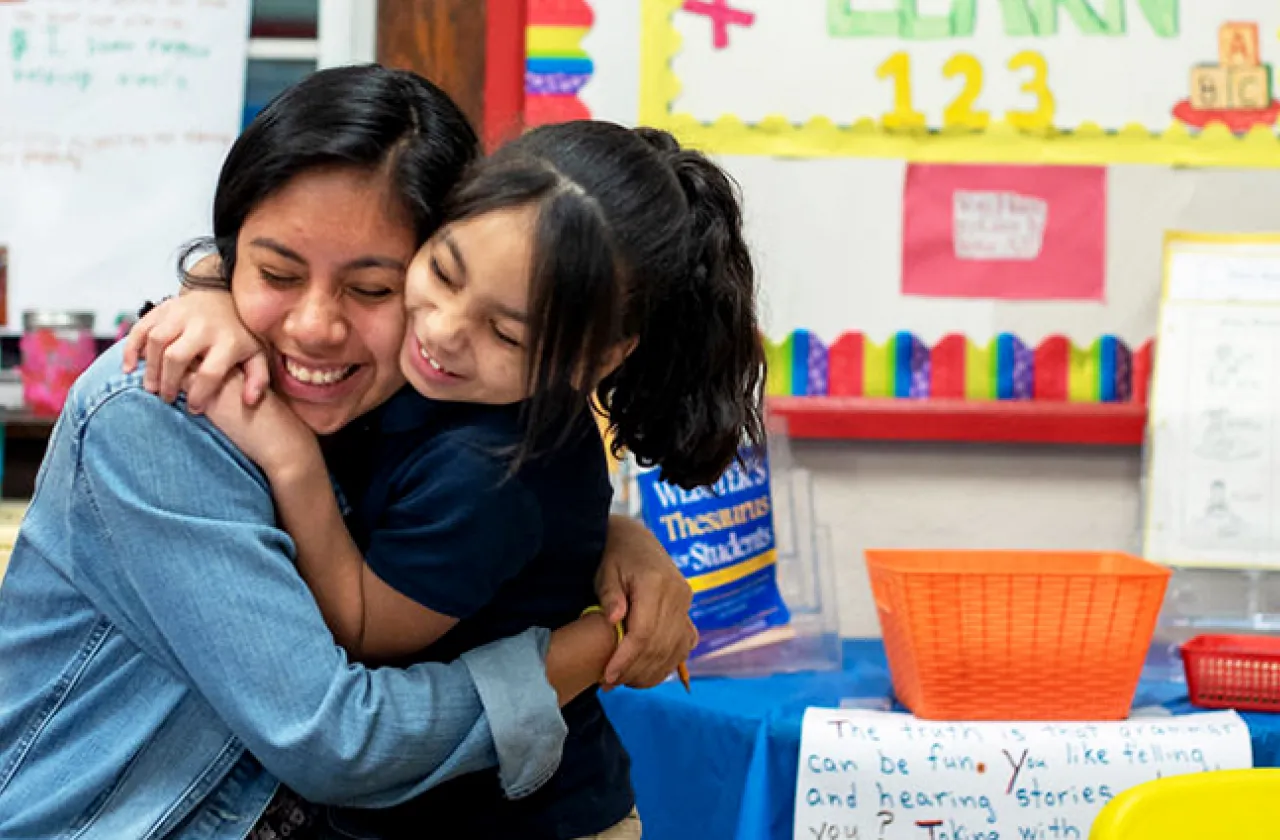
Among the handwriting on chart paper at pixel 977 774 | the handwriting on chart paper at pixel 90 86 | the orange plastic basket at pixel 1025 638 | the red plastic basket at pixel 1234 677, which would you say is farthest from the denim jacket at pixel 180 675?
the handwriting on chart paper at pixel 90 86

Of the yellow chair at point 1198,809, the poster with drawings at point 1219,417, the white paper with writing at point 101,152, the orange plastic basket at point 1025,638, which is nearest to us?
the yellow chair at point 1198,809

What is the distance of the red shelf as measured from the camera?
7.50ft

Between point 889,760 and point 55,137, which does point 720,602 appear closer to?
point 889,760

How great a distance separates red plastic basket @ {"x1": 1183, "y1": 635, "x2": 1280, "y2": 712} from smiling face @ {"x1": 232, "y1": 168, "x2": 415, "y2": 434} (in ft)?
3.65

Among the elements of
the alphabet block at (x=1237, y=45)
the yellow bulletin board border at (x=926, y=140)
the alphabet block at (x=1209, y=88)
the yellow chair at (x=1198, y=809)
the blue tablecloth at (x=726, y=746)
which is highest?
the alphabet block at (x=1237, y=45)

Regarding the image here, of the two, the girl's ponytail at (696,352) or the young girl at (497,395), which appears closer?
the young girl at (497,395)

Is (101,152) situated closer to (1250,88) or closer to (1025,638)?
(1025,638)

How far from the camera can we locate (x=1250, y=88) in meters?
2.30

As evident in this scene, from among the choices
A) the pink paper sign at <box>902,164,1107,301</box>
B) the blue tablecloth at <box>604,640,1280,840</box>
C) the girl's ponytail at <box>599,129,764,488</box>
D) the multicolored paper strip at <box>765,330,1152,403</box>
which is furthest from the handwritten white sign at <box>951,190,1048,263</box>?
the girl's ponytail at <box>599,129,764,488</box>

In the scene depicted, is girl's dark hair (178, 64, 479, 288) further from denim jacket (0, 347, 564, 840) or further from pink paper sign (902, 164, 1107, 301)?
pink paper sign (902, 164, 1107, 301)

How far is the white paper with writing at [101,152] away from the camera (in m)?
2.42

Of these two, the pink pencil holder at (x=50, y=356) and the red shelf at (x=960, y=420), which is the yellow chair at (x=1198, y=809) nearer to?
the red shelf at (x=960, y=420)

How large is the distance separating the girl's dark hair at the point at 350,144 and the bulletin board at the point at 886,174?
1.25 m

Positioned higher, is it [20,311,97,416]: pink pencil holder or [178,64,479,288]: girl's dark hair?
[178,64,479,288]: girl's dark hair
